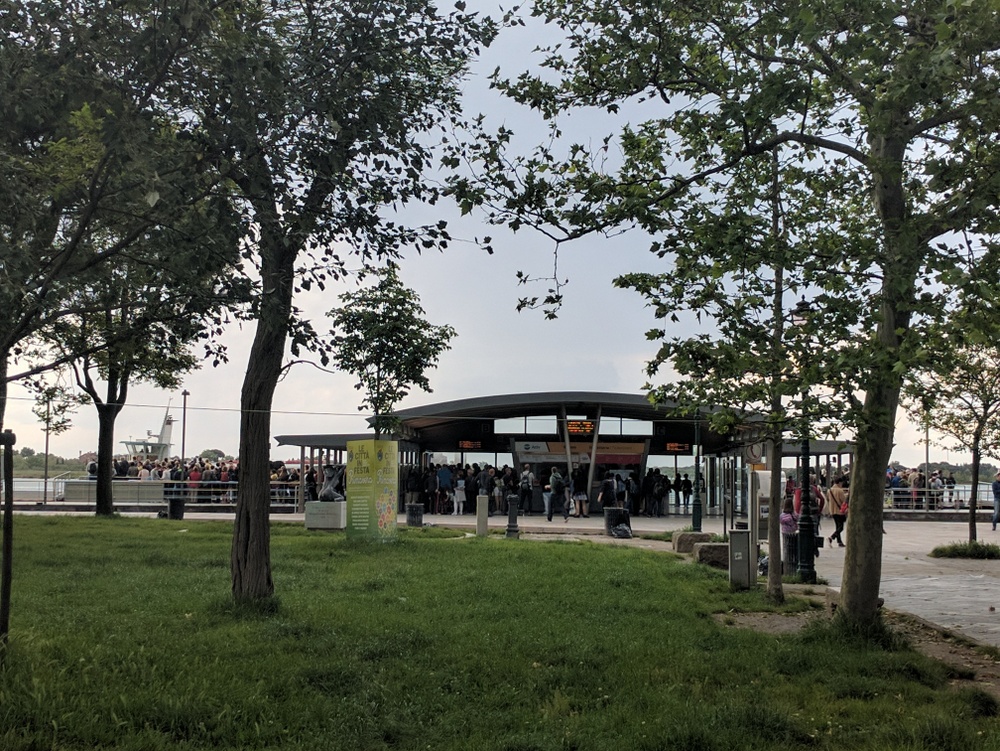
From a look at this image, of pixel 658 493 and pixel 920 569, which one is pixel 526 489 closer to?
pixel 658 493

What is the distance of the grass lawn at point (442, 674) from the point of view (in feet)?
19.0

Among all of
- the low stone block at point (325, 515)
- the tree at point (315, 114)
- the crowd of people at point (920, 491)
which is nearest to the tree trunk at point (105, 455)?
the low stone block at point (325, 515)

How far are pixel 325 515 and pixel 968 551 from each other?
14.3 meters

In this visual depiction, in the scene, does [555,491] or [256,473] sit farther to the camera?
[555,491]

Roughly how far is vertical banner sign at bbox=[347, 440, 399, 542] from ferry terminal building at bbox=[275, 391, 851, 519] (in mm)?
14350

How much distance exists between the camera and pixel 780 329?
9.17 meters

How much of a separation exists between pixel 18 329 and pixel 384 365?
18621 mm

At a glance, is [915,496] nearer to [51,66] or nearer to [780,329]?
[780,329]

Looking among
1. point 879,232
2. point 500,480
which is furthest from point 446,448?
point 879,232

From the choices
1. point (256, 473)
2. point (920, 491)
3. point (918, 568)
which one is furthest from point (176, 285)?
point (920, 491)

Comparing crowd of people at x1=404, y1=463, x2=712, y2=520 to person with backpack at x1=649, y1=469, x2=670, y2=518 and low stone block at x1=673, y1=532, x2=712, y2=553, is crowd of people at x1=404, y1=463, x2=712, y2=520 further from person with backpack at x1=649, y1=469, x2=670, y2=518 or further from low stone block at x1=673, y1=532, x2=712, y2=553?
low stone block at x1=673, y1=532, x2=712, y2=553

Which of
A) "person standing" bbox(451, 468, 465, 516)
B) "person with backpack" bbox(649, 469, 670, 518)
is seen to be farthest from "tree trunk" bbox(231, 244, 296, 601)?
"person with backpack" bbox(649, 469, 670, 518)

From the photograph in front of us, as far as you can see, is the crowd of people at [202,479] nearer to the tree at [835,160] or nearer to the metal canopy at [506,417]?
the metal canopy at [506,417]

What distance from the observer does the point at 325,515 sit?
2336 cm
